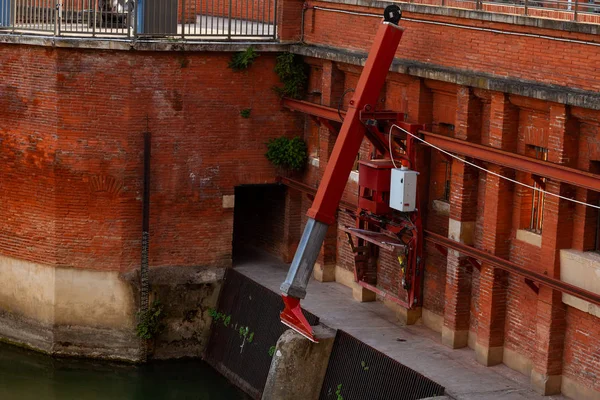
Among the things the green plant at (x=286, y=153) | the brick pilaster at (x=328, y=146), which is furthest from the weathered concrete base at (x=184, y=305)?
the green plant at (x=286, y=153)

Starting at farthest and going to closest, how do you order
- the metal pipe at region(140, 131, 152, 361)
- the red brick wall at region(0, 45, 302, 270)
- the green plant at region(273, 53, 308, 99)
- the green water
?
the green plant at region(273, 53, 308, 99) < the metal pipe at region(140, 131, 152, 361) < the red brick wall at region(0, 45, 302, 270) < the green water

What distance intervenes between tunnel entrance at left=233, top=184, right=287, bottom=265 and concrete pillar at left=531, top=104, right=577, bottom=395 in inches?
295

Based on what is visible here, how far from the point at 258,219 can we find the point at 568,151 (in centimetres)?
938

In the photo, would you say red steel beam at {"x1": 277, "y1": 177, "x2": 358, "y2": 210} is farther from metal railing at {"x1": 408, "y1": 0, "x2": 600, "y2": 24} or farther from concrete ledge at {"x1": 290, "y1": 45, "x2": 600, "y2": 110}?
metal railing at {"x1": 408, "y1": 0, "x2": 600, "y2": 24}

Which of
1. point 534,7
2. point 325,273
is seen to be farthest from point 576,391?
point 325,273

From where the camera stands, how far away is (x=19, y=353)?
2262 centimetres

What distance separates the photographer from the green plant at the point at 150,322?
2217 cm

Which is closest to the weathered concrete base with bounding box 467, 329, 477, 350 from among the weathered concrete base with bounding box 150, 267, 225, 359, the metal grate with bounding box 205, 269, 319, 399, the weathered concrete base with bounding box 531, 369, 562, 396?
the weathered concrete base with bounding box 531, 369, 562, 396

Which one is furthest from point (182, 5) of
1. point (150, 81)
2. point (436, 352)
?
point (436, 352)

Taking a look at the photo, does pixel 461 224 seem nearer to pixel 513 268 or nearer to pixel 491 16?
pixel 513 268

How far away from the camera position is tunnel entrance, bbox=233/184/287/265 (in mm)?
23844

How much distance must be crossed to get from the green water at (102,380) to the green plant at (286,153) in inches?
152

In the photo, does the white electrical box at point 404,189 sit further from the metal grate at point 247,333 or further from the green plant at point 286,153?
the green plant at point 286,153

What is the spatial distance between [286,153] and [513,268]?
6.68m
